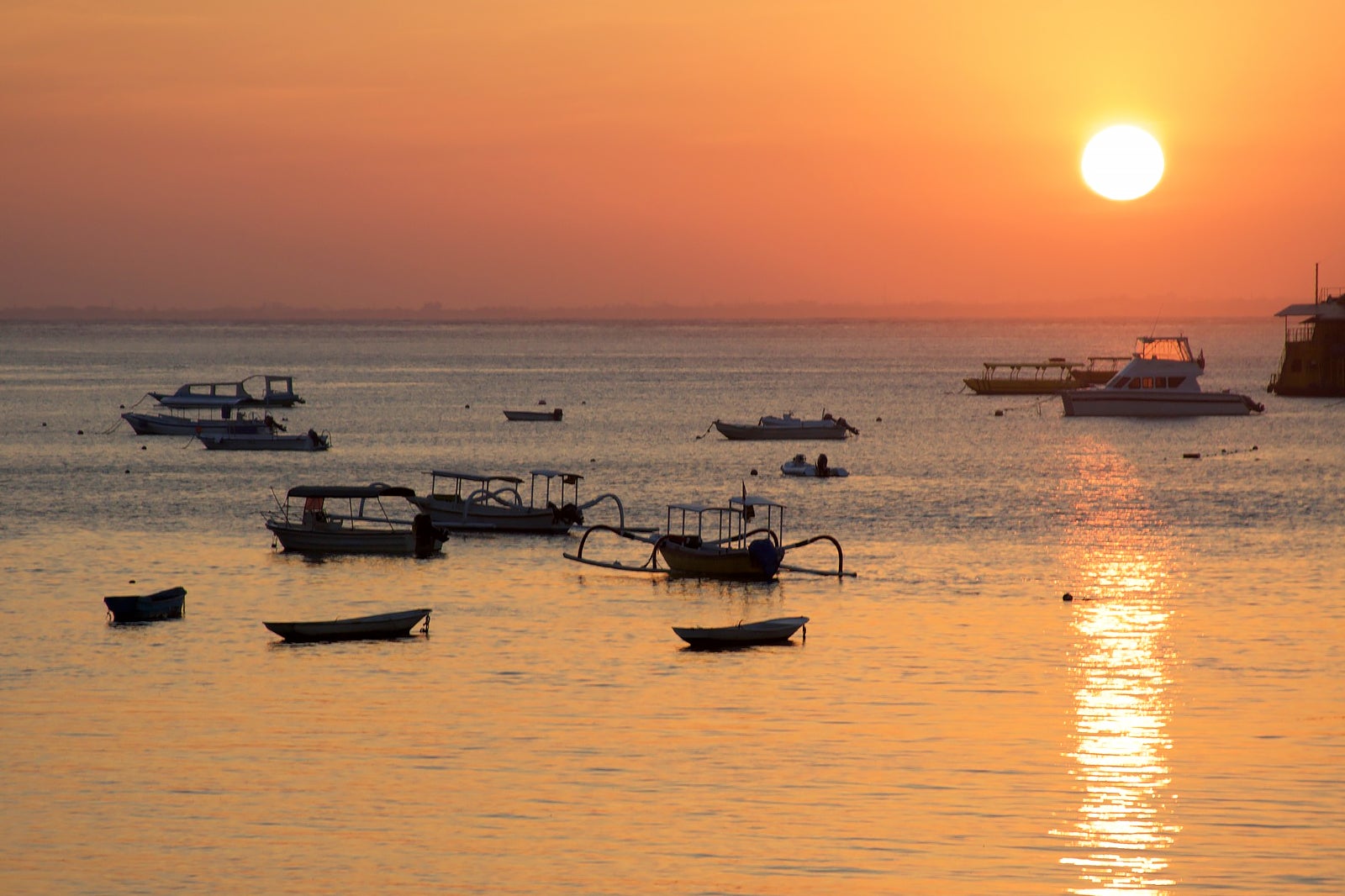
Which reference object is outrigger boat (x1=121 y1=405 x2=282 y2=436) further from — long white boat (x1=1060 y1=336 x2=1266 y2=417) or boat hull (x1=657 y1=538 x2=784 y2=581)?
long white boat (x1=1060 y1=336 x2=1266 y2=417)

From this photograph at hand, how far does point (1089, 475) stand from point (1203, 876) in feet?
269

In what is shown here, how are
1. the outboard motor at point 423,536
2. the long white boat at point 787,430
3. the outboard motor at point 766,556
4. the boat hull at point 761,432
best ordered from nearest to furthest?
the outboard motor at point 766,556 → the outboard motor at point 423,536 → the long white boat at point 787,430 → the boat hull at point 761,432

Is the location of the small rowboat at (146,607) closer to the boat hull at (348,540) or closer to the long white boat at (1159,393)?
the boat hull at (348,540)

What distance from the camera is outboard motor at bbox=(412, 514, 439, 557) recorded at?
65375 millimetres

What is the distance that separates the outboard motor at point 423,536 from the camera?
65375mm

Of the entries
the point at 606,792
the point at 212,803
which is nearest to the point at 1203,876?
the point at 606,792

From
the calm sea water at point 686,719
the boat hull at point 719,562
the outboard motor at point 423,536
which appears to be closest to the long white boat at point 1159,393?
the calm sea water at point 686,719

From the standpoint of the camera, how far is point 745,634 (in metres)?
46.7

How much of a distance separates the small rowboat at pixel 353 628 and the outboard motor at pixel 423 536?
16.7 m

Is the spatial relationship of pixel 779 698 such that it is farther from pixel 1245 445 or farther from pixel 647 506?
pixel 1245 445

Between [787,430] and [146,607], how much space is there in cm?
9071

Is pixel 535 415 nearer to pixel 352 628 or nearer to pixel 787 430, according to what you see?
pixel 787 430

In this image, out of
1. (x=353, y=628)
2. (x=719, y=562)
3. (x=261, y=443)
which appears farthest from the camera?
(x=261, y=443)

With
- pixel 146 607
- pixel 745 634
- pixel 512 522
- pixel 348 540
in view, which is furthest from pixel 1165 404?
pixel 146 607
